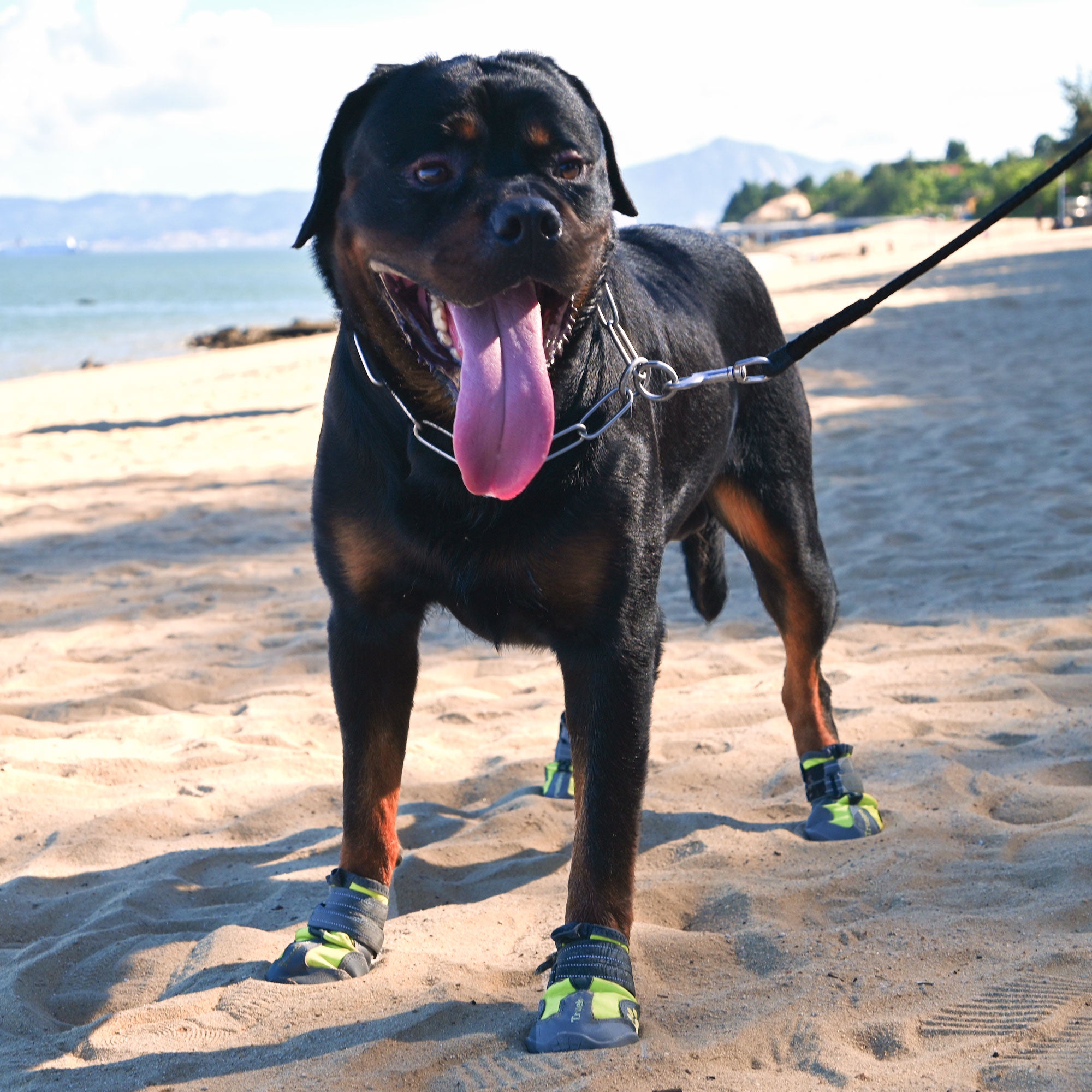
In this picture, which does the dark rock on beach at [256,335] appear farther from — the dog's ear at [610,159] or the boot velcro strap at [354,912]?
the boot velcro strap at [354,912]

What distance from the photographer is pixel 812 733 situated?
3.38 metres

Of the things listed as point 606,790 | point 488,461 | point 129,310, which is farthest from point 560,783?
point 129,310

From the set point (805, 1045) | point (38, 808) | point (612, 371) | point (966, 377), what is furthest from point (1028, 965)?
point (966, 377)

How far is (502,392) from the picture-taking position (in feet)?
7.33

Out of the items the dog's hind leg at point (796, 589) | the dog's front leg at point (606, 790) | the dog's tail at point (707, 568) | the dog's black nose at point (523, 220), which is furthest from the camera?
the dog's tail at point (707, 568)

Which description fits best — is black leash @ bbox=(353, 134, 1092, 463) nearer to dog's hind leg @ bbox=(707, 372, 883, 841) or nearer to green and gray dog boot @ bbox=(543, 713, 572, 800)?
dog's hind leg @ bbox=(707, 372, 883, 841)

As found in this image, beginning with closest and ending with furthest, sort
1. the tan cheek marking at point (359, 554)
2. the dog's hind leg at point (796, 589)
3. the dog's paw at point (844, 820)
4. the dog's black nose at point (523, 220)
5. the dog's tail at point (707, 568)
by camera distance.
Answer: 1. the dog's black nose at point (523, 220)
2. the tan cheek marking at point (359, 554)
3. the dog's paw at point (844, 820)
4. the dog's hind leg at point (796, 589)
5. the dog's tail at point (707, 568)

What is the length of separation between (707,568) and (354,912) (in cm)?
171

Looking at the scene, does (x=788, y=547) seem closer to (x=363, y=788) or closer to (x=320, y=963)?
(x=363, y=788)

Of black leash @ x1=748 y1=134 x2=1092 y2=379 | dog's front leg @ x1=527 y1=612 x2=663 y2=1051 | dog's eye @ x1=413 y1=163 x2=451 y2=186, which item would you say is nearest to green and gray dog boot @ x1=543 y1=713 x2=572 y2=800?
dog's front leg @ x1=527 y1=612 x2=663 y2=1051

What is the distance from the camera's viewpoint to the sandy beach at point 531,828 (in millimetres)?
2129

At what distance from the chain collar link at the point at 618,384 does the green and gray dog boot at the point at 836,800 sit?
45.9 inches

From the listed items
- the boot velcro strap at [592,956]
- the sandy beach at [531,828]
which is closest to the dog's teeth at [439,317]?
the boot velcro strap at [592,956]

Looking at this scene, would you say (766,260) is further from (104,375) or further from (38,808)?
(38,808)
